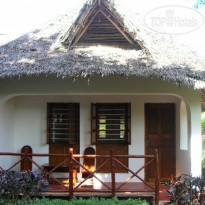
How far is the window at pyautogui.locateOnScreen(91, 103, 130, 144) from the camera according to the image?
7609 millimetres

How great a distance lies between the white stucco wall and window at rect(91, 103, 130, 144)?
0.14 metres

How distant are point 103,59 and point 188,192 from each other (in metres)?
2.80

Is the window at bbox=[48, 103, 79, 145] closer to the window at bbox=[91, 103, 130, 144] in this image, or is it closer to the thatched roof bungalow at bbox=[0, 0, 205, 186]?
the thatched roof bungalow at bbox=[0, 0, 205, 186]

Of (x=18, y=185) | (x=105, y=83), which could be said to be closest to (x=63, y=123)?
(x=105, y=83)

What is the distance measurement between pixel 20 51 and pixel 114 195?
352cm

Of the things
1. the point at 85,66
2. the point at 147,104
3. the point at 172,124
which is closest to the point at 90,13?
the point at 85,66

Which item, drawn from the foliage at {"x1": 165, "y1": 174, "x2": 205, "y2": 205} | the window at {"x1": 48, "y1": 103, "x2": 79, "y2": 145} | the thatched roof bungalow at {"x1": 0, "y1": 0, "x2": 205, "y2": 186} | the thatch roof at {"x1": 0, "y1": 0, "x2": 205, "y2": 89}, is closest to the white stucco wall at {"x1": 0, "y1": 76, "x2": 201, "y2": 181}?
the thatched roof bungalow at {"x1": 0, "y1": 0, "x2": 205, "y2": 186}

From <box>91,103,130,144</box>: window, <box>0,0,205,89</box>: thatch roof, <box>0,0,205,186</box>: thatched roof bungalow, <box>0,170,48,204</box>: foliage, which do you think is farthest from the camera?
<box>91,103,130,144</box>: window

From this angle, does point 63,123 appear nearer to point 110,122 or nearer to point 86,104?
point 86,104

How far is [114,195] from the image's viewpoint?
5.62m

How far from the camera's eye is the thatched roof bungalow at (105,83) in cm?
607

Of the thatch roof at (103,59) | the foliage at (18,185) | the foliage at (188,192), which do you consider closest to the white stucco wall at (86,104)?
the thatch roof at (103,59)

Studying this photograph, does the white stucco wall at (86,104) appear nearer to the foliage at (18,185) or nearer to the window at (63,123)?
the window at (63,123)

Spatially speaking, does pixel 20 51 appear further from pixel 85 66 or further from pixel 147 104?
pixel 147 104
